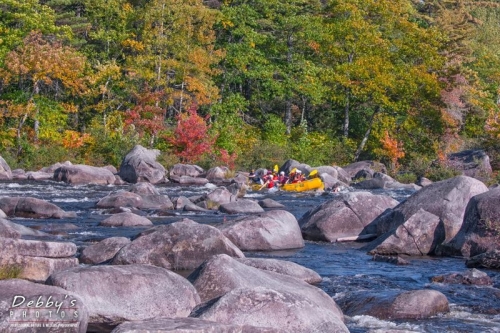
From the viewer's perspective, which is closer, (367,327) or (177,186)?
(367,327)

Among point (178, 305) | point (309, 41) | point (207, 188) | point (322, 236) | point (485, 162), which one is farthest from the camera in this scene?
point (309, 41)

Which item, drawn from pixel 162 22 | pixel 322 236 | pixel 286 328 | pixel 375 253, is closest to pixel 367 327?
pixel 286 328

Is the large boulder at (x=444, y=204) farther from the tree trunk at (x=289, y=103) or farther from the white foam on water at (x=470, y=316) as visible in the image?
the tree trunk at (x=289, y=103)

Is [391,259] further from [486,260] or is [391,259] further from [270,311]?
[270,311]

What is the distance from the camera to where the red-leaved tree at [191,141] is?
36.3 meters

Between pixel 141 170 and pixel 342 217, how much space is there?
1541 centimetres

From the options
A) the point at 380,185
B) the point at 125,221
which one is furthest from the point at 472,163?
the point at 125,221

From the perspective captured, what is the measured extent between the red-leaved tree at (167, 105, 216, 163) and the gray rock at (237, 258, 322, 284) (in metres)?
24.6

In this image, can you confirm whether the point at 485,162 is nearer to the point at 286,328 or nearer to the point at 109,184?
the point at 109,184

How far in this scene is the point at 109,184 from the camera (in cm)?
2905

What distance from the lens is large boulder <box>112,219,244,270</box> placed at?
1184 centimetres

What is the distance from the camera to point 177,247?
1207cm

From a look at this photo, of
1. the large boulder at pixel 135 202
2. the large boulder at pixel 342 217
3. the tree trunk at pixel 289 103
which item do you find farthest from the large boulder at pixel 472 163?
the large boulder at pixel 342 217

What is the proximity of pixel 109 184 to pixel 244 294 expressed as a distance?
21.7m
